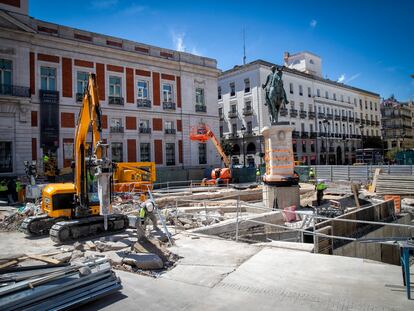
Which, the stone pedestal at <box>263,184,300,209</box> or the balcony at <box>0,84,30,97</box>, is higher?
the balcony at <box>0,84,30,97</box>

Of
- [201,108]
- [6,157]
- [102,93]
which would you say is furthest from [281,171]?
[201,108]

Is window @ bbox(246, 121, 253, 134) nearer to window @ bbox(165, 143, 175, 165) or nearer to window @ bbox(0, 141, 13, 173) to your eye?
window @ bbox(165, 143, 175, 165)

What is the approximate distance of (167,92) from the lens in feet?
110

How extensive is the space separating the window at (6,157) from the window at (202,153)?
58.4 ft

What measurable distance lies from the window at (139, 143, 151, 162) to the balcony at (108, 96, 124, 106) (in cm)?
442

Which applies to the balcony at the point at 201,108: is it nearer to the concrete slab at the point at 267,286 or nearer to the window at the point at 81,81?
the window at the point at 81,81

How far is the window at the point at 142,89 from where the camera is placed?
31.8m

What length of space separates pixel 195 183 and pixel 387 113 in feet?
232

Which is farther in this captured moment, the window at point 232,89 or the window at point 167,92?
the window at point 232,89

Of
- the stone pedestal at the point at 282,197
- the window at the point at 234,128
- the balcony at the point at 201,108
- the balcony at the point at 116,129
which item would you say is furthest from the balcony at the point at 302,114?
the stone pedestal at the point at 282,197

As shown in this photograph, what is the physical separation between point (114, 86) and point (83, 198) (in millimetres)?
21549

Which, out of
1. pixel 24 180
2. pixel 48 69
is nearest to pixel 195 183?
pixel 24 180

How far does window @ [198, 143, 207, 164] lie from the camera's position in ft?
116

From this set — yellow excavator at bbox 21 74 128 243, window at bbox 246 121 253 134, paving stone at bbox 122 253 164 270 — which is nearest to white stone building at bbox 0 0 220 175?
window at bbox 246 121 253 134
